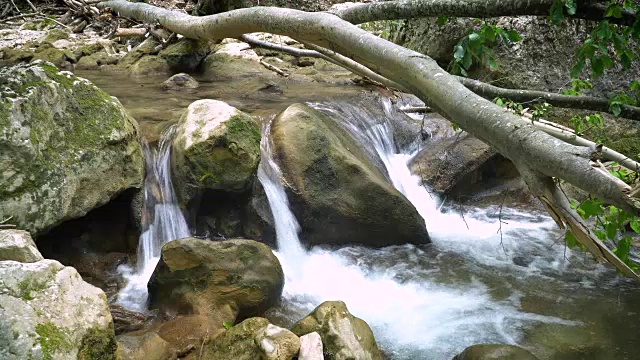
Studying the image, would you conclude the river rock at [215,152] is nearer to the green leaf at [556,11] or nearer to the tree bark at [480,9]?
the tree bark at [480,9]

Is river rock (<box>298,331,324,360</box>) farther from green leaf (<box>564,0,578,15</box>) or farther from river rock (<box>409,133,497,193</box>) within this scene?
river rock (<box>409,133,497,193</box>)

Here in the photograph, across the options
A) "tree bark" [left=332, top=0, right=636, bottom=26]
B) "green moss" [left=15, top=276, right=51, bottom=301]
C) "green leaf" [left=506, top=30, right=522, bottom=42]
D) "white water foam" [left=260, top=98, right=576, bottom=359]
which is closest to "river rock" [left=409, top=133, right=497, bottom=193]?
"white water foam" [left=260, top=98, right=576, bottom=359]

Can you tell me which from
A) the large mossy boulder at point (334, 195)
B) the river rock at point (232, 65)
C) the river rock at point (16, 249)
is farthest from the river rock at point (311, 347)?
the river rock at point (232, 65)

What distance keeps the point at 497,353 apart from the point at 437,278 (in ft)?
6.06

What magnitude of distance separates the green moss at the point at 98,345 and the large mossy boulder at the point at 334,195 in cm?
328

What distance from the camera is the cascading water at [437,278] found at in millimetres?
4938

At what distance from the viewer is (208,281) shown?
4.75 meters

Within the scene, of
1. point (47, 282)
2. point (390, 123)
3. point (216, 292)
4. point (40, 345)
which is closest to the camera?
point (40, 345)

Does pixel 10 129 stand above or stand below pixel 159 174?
above

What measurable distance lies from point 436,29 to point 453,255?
446cm

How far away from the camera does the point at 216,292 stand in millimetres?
4723

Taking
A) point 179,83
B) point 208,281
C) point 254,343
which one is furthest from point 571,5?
point 179,83

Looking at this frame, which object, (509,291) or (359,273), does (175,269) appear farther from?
(509,291)

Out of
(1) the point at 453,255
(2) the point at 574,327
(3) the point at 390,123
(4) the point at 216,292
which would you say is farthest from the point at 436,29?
(4) the point at 216,292
